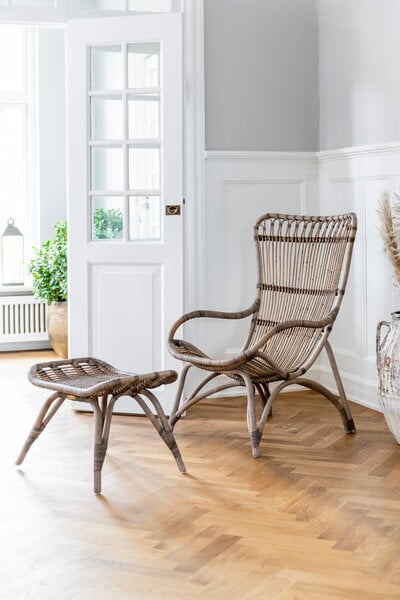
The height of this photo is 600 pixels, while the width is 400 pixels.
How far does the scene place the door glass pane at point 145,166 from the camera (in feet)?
15.4

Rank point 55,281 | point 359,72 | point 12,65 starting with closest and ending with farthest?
point 359,72
point 55,281
point 12,65

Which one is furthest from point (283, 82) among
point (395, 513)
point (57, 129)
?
point (395, 513)

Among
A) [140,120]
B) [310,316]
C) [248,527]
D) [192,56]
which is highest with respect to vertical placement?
[192,56]

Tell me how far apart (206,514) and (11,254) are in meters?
4.46

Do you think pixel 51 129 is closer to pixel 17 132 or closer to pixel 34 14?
pixel 17 132

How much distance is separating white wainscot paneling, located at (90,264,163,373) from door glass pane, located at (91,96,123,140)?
70cm

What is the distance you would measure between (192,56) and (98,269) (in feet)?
4.39

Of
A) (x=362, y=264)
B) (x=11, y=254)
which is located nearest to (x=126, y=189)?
(x=362, y=264)

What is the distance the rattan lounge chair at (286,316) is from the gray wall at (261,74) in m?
0.55

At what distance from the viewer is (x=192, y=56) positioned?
5012mm

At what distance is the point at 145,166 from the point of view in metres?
4.70

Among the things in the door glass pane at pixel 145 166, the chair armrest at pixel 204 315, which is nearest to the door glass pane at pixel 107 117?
the door glass pane at pixel 145 166

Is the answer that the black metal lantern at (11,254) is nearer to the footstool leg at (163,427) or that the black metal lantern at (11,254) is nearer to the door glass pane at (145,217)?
the door glass pane at (145,217)

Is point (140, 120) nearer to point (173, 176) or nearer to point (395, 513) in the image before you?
point (173, 176)
